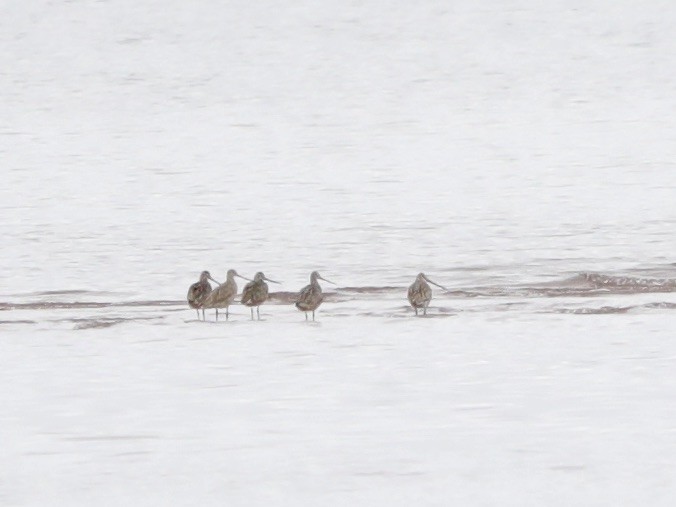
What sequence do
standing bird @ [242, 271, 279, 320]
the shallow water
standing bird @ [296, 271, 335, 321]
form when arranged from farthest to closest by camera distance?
standing bird @ [242, 271, 279, 320], standing bird @ [296, 271, 335, 321], the shallow water

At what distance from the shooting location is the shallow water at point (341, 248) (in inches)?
286

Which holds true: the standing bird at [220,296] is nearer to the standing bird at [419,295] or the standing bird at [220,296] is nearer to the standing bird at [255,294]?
the standing bird at [255,294]

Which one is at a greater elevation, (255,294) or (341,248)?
(341,248)

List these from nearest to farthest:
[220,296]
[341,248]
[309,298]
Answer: [309,298] < [220,296] < [341,248]

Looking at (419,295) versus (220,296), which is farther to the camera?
(220,296)

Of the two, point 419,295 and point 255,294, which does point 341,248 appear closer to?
point 255,294

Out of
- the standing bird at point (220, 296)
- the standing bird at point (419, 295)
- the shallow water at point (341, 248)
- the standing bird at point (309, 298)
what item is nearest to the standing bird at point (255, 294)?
the standing bird at point (220, 296)

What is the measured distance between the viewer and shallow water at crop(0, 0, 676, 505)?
7270 mm

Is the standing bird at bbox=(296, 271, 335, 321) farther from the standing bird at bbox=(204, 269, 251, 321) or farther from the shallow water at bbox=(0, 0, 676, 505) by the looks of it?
the standing bird at bbox=(204, 269, 251, 321)

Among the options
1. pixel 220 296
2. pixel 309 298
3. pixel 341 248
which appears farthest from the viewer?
pixel 341 248

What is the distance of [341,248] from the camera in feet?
63.3

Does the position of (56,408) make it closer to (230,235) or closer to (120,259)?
(120,259)

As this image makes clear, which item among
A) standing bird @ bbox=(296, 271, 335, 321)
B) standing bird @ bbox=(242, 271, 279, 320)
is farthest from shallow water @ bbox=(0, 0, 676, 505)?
standing bird @ bbox=(242, 271, 279, 320)

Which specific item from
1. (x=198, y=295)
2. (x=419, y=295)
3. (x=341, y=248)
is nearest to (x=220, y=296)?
(x=198, y=295)
